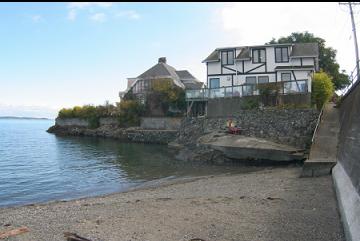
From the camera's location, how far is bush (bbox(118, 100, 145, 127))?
55.8 meters

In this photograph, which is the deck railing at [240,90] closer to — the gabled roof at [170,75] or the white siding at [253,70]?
the white siding at [253,70]

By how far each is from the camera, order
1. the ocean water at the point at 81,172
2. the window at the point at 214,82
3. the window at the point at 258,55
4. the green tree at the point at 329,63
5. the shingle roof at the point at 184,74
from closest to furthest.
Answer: the ocean water at the point at 81,172 < the window at the point at 258,55 < the window at the point at 214,82 < the green tree at the point at 329,63 < the shingle roof at the point at 184,74

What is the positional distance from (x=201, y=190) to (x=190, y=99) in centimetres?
2439

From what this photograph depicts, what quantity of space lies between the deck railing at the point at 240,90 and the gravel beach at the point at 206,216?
50.0 ft

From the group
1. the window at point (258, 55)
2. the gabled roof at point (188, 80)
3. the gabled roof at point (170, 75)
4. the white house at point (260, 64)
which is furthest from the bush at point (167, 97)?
the gabled roof at point (188, 80)

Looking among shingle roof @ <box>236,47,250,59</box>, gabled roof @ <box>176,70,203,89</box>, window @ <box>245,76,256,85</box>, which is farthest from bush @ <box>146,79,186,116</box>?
gabled roof @ <box>176,70,203,89</box>

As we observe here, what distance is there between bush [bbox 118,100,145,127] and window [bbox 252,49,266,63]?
17983mm

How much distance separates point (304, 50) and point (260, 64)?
530cm

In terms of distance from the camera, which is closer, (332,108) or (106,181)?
(106,181)

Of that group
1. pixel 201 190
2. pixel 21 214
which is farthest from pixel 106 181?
pixel 21 214

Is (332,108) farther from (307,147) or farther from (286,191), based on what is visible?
(286,191)

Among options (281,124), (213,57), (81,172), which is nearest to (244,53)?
(213,57)

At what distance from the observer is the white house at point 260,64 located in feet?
145

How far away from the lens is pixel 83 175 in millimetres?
26594
